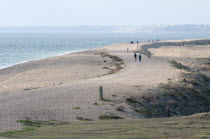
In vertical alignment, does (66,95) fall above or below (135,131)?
below

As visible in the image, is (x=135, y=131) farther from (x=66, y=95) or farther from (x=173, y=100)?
(x=173, y=100)

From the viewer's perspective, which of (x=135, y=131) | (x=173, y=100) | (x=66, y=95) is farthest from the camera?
(x=173, y=100)

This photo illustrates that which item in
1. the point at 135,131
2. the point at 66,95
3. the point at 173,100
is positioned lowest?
the point at 173,100

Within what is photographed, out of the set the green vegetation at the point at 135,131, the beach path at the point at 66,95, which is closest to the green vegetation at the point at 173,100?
the beach path at the point at 66,95

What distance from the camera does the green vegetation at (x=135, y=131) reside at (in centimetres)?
1123

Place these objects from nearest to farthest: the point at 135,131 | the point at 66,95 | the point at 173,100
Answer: the point at 135,131, the point at 66,95, the point at 173,100

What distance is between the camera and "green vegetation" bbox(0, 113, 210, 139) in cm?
1123

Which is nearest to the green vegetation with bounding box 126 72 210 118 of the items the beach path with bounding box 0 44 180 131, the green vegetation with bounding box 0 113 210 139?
the beach path with bounding box 0 44 180 131

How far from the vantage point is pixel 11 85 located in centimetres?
3391

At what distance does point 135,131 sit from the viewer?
11.7 metres

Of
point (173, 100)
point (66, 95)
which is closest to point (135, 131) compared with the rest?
point (66, 95)

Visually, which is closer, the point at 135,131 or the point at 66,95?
the point at 135,131

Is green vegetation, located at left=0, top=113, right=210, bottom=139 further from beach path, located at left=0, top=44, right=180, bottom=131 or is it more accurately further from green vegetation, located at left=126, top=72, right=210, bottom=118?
green vegetation, located at left=126, top=72, right=210, bottom=118

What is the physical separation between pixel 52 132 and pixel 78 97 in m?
10.7
